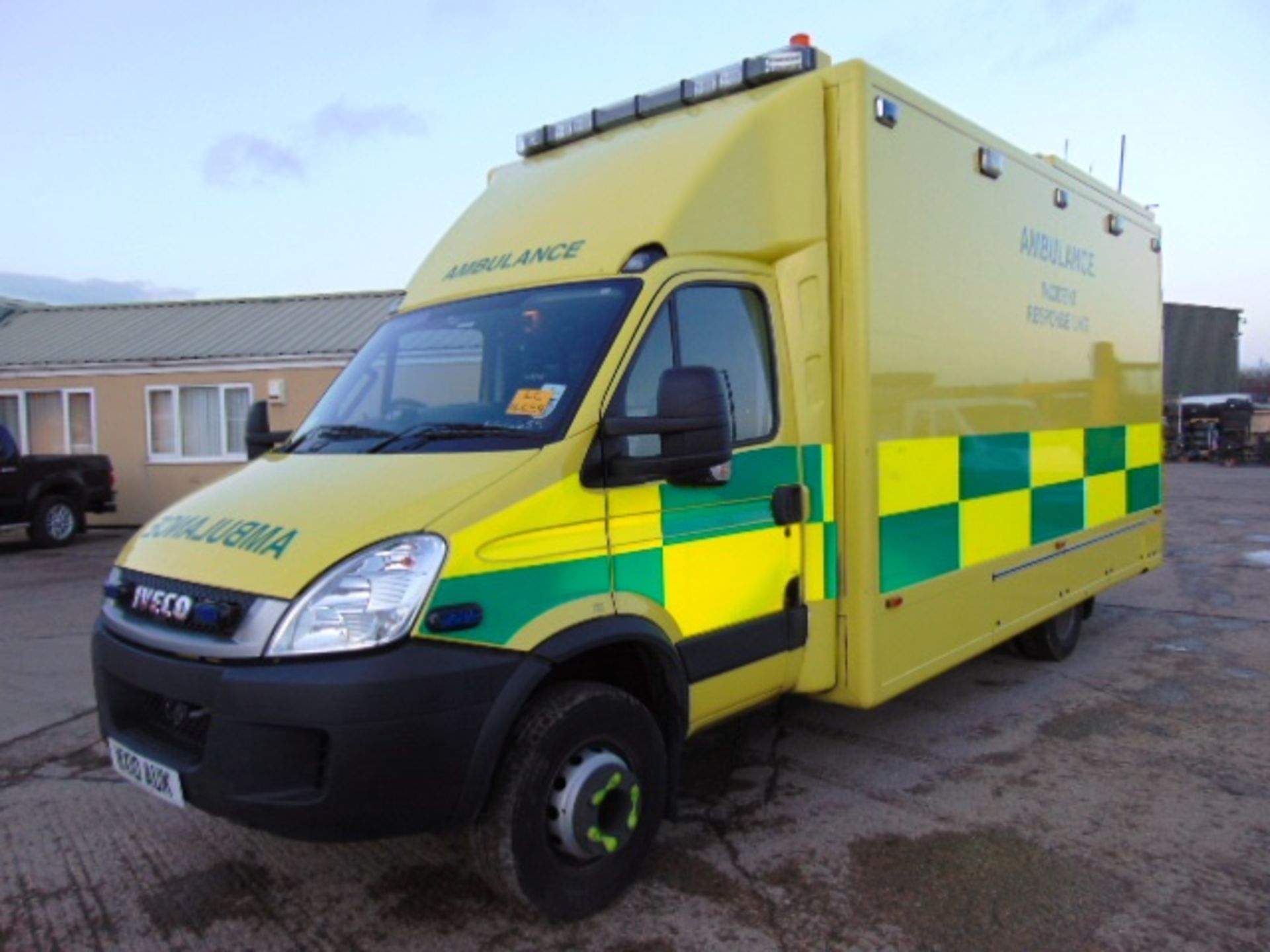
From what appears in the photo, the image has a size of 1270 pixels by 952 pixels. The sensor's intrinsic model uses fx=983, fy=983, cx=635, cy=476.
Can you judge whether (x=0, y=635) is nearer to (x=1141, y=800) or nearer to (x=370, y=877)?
(x=370, y=877)

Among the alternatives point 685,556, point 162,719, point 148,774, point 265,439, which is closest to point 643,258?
point 685,556

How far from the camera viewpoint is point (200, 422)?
1636 centimetres

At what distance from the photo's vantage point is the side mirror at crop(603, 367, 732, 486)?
3162mm

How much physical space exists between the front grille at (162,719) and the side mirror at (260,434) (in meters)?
1.50

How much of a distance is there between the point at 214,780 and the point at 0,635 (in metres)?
6.39

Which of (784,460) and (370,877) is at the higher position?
(784,460)

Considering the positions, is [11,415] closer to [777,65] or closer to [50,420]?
[50,420]

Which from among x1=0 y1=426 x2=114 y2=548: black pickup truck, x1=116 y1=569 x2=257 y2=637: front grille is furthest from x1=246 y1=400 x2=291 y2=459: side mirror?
x1=0 y1=426 x2=114 y2=548: black pickup truck

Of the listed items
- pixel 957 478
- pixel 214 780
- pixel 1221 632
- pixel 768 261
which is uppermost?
pixel 768 261

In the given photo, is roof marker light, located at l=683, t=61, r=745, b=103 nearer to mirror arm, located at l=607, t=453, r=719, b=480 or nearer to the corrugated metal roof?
mirror arm, located at l=607, t=453, r=719, b=480

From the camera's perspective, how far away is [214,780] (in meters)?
2.86

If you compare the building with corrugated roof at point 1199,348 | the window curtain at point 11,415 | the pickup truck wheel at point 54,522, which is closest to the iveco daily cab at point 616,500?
the pickup truck wheel at point 54,522

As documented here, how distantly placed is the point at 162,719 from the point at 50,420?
16.7m

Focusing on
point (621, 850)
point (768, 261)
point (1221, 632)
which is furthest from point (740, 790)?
point (1221, 632)
